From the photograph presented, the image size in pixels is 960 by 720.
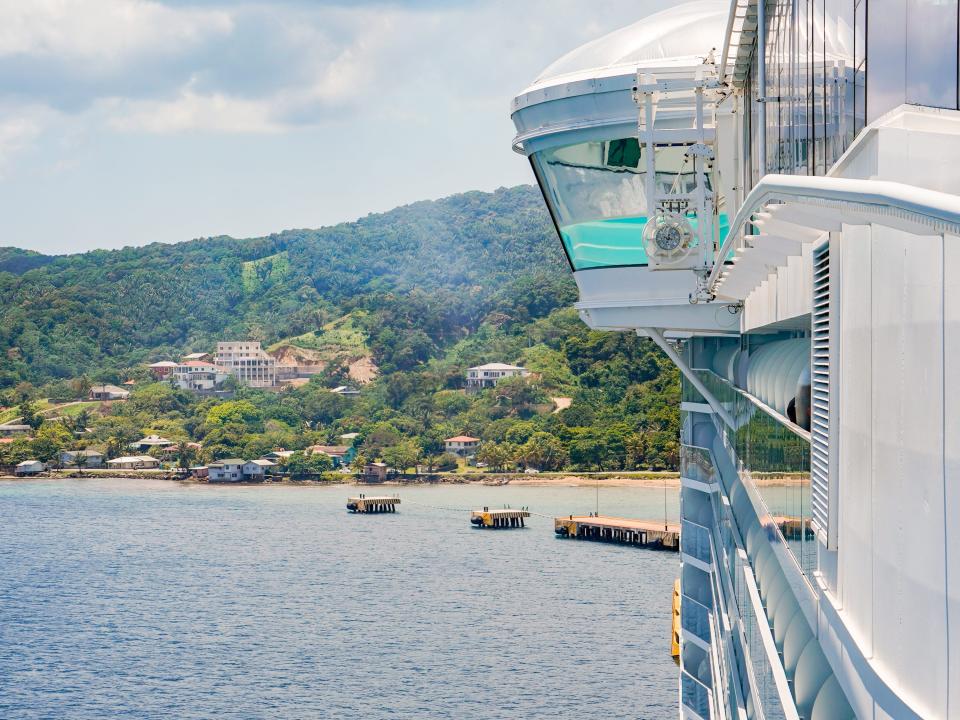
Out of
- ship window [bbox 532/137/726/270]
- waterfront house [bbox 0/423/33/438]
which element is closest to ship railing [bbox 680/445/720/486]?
ship window [bbox 532/137/726/270]

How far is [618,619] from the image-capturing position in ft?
Answer: 180

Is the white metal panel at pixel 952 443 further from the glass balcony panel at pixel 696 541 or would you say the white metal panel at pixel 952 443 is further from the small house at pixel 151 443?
the small house at pixel 151 443

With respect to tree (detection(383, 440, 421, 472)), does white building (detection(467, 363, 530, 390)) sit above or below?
above

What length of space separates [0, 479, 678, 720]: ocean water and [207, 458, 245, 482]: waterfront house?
38.2 m

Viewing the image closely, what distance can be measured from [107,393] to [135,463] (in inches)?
1035

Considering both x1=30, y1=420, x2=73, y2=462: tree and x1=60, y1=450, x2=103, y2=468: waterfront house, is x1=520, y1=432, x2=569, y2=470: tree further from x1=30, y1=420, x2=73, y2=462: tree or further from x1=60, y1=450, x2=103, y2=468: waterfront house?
x1=30, y1=420, x2=73, y2=462: tree

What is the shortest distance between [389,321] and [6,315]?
58.2 metres

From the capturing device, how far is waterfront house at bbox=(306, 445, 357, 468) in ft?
483

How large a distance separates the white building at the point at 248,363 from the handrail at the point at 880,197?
177676 millimetres

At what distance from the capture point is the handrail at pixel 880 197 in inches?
103

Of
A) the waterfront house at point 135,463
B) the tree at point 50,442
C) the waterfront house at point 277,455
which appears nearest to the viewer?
the waterfront house at point 277,455

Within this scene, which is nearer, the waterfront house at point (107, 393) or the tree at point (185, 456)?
the tree at point (185, 456)

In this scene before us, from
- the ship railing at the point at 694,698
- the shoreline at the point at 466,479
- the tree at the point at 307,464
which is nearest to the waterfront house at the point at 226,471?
the shoreline at the point at 466,479

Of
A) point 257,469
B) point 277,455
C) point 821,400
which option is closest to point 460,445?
point 277,455
